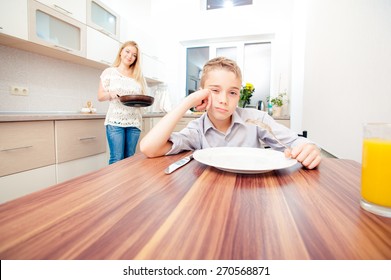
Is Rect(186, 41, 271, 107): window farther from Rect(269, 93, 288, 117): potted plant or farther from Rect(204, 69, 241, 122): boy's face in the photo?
Rect(204, 69, 241, 122): boy's face

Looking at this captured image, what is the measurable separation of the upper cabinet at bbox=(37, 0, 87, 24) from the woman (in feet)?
1.72

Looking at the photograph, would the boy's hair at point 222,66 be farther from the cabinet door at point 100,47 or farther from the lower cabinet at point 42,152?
the cabinet door at point 100,47

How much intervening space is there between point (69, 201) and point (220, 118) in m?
0.76

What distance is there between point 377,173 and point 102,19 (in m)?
2.81

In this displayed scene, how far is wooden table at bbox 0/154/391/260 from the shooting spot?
229mm

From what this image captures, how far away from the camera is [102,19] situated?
2330mm

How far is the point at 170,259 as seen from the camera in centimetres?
22

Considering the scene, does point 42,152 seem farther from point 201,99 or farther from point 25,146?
point 201,99

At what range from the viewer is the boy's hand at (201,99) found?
0.85m

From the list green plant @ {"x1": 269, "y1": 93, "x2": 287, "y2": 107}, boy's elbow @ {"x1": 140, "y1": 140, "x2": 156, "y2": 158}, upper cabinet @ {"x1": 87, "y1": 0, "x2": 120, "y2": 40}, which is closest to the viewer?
boy's elbow @ {"x1": 140, "y1": 140, "x2": 156, "y2": 158}

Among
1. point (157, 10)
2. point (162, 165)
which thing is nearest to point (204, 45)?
point (157, 10)

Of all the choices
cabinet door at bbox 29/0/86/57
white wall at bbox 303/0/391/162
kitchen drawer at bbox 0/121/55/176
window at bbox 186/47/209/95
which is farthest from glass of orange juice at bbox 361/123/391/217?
window at bbox 186/47/209/95

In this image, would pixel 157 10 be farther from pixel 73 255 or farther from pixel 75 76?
pixel 73 255

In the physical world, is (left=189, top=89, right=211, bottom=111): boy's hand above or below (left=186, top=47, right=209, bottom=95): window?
below
